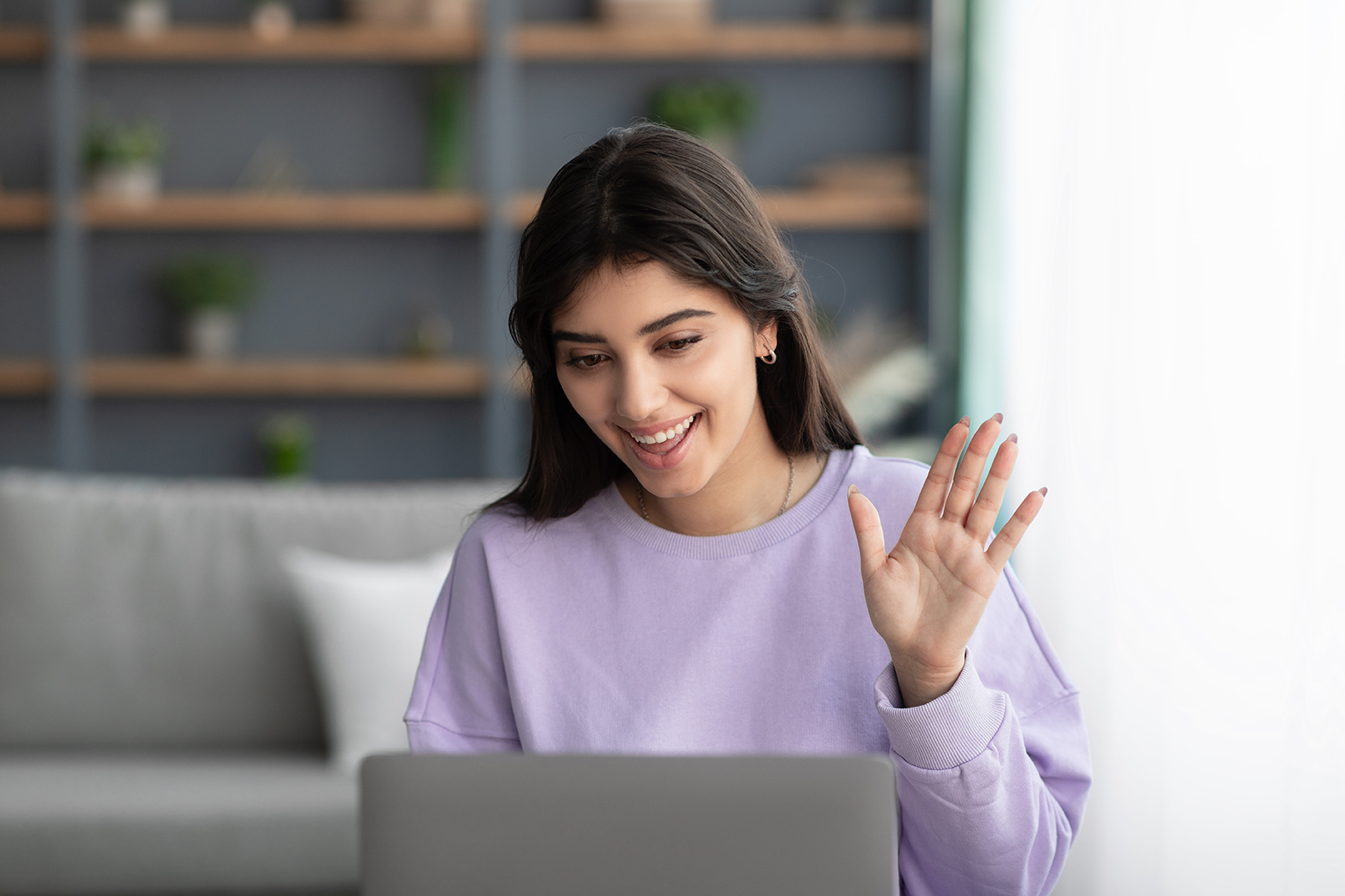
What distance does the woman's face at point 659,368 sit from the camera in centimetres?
101

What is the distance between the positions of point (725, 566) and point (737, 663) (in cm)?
9

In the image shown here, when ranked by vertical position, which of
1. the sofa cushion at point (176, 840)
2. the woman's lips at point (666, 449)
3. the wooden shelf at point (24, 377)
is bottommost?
the sofa cushion at point (176, 840)

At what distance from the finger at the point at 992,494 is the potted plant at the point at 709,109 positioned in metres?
2.93

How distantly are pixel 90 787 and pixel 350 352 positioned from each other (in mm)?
2105

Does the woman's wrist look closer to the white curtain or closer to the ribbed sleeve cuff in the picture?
the ribbed sleeve cuff

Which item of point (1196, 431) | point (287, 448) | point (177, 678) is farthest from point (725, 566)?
point (287, 448)

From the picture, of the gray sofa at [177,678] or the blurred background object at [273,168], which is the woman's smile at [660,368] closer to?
the gray sofa at [177,678]

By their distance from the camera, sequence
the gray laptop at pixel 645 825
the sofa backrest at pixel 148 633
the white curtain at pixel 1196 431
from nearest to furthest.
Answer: the gray laptop at pixel 645 825
the white curtain at pixel 1196 431
the sofa backrest at pixel 148 633

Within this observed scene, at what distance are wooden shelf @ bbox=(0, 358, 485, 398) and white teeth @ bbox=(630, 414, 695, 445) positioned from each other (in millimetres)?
2802

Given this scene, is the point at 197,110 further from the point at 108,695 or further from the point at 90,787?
the point at 90,787

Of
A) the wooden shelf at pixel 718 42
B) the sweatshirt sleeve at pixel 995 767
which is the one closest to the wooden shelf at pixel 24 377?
the wooden shelf at pixel 718 42

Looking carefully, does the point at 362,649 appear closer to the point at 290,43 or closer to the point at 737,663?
the point at 737,663

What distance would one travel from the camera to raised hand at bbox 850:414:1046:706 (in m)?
0.91

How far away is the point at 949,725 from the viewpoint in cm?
90
